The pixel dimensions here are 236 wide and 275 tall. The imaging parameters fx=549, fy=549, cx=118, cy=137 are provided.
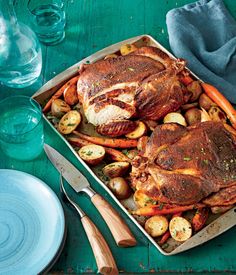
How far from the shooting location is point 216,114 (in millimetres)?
1964

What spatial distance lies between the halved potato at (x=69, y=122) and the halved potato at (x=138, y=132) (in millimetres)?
192

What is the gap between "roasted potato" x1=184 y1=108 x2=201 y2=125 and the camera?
1942 millimetres

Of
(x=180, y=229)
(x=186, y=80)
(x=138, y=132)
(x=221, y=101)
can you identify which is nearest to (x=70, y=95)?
(x=138, y=132)

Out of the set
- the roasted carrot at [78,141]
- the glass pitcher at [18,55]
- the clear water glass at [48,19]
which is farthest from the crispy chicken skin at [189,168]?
the clear water glass at [48,19]

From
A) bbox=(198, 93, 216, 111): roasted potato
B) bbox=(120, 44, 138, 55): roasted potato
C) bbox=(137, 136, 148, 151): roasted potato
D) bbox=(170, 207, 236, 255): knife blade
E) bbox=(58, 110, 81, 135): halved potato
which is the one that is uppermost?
bbox=(120, 44, 138, 55): roasted potato

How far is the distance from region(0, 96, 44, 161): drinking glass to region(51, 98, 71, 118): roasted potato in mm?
59

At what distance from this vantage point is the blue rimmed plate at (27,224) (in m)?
1.62

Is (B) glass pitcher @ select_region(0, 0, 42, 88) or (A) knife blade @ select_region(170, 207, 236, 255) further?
(B) glass pitcher @ select_region(0, 0, 42, 88)

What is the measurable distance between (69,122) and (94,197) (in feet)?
1.08

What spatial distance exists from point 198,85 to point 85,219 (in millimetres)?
682

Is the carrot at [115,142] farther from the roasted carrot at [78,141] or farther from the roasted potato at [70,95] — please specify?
the roasted potato at [70,95]

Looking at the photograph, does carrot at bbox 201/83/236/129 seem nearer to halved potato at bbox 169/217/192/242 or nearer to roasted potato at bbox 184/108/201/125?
roasted potato at bbox 184/108/201/125

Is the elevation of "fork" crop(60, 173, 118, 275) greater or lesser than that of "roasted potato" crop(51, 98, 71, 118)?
lesser

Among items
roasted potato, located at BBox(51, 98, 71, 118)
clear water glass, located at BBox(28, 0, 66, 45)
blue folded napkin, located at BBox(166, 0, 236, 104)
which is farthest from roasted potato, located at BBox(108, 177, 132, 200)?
clear water glass, located at BBox(28, 0, 66, 45)
